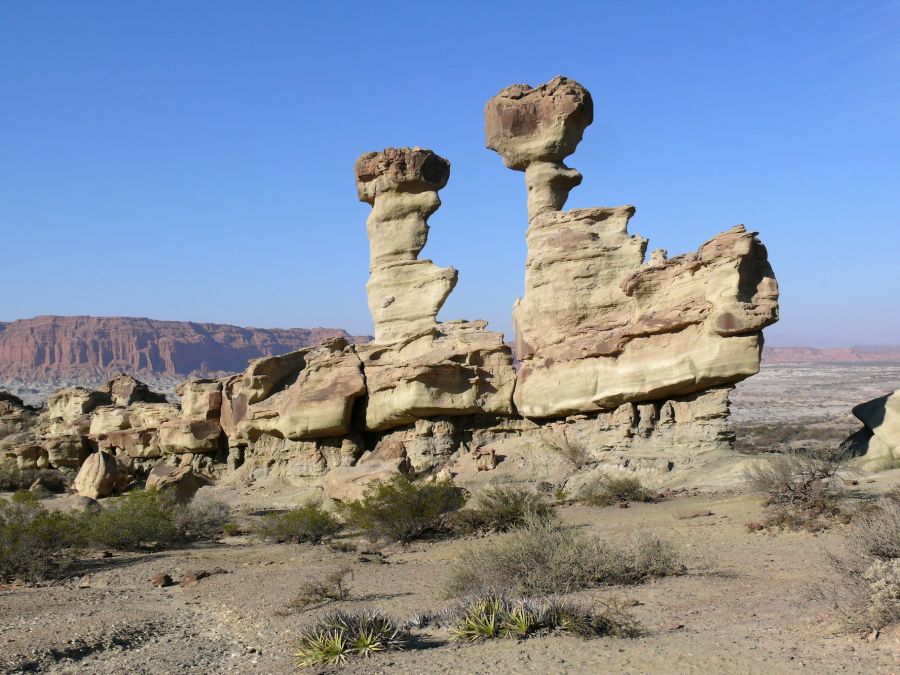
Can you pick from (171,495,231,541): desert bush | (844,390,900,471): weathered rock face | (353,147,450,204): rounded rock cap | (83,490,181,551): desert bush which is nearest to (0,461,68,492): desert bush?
(171,495,231,541): desert bush

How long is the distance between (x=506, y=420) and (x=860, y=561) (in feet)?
43.7

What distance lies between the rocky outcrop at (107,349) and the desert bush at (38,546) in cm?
12235

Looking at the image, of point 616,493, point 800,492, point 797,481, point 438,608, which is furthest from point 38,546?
point 797,481

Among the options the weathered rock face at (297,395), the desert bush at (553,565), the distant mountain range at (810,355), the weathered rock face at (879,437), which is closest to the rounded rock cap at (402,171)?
the weathered rock face at (297,395)

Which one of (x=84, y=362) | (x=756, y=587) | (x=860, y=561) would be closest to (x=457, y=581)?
(x=756, y=587)

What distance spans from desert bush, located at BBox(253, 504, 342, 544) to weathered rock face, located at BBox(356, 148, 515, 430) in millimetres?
5361

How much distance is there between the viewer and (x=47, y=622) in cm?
783

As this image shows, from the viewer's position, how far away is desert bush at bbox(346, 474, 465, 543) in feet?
43.8

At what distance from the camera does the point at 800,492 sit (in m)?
11.8

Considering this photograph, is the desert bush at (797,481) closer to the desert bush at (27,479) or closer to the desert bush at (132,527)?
the desert bush at (132,527)

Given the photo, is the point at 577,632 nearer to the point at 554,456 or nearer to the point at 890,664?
the point at 890,664

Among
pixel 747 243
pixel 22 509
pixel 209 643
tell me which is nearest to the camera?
pixel 209 643

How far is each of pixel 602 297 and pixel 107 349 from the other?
467 feet

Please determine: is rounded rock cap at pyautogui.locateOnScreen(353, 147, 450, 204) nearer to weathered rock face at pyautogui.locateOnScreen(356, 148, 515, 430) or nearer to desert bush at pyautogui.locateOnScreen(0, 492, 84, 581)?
weathered rock face at pyautogui.locateOnScreen(356, 148, 515, 430)
